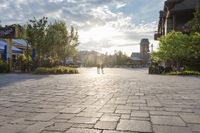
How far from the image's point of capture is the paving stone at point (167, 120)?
17.2 ft

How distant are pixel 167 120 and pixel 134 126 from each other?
850 millimetres

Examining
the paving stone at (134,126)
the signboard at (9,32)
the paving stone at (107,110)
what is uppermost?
the signboard at (9,32)

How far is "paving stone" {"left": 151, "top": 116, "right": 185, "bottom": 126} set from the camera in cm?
523

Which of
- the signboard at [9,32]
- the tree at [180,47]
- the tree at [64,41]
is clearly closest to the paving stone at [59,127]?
the tree at [180,47]

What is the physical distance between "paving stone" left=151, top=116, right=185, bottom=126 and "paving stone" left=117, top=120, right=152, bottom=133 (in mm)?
229

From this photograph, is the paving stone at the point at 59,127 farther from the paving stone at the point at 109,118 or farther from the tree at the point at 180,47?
the tree at the point at 180,47

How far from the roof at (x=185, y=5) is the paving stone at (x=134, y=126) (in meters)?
36.3

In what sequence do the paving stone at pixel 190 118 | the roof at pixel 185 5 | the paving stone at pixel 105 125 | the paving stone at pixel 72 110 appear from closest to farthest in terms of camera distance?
1. the paving stone at pixel 105 125
2. the paving stone at pixel 190 118
3. the paving stone at pixel 72 110
4. the roof at pixel 185 5

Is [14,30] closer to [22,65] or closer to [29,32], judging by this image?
[29,32]

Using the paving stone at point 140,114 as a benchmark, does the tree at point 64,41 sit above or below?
above

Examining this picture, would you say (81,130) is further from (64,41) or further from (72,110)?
(64,41)

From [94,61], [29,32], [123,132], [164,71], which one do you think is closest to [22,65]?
[29,32]

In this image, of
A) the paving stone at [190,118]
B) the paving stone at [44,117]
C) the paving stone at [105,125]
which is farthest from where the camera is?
the paving stone at [44,117]

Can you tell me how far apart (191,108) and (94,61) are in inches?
4619
